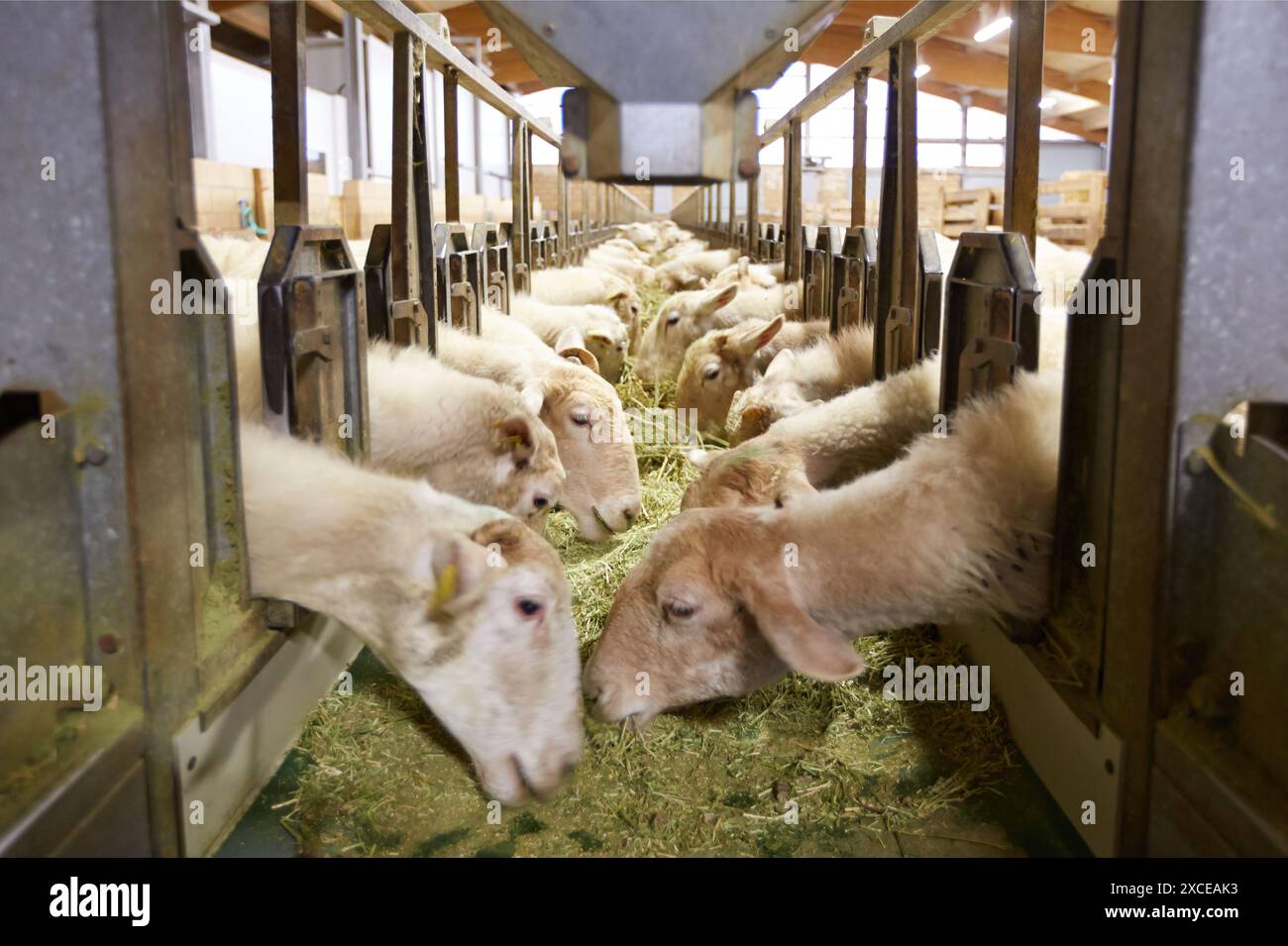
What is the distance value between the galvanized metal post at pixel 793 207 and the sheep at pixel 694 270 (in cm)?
410

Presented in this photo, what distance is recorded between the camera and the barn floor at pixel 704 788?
9.70 feet

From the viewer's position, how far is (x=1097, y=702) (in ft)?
8.44

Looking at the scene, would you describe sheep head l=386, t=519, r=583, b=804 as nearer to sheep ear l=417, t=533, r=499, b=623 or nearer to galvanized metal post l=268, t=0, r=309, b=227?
sheep ear l=417, t=533, r=499, b=623

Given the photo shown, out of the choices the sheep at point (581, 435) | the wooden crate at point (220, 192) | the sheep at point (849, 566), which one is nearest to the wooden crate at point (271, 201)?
the wooden crate at point (220, 192)

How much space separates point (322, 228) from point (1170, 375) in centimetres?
252

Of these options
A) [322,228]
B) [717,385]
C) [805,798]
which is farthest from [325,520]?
[717,385]

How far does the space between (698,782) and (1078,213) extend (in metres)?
15.1

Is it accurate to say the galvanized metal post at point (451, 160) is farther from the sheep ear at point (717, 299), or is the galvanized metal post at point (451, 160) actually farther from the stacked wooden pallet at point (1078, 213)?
the stacked wooden pallet at point (1078, 213)

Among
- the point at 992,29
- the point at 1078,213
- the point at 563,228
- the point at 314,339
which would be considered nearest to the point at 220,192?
the point at 563,228

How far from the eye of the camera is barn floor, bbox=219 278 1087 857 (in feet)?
9.70

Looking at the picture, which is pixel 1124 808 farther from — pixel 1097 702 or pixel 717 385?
pixel 717 385

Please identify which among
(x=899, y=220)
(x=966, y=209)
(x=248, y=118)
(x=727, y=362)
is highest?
(x=248, y=118)

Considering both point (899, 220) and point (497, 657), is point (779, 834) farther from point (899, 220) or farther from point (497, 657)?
point (899, 220)

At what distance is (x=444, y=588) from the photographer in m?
2.81
